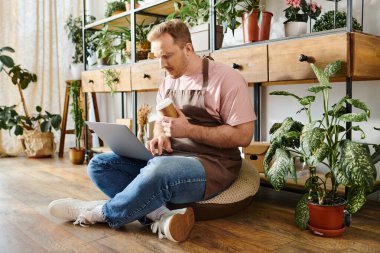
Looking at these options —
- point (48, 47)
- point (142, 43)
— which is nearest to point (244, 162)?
point (142, 43)

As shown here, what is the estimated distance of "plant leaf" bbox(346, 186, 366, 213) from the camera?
154 cm

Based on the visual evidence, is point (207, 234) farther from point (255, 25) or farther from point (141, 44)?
point (141, 44)

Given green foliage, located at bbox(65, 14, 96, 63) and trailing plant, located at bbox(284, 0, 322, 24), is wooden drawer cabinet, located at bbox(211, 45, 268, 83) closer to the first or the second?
trailing plant, located at bbox(284, 0, 322, 24)

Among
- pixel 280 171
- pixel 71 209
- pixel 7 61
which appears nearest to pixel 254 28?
pixel 280 171

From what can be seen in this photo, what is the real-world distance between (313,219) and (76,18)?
3223mm

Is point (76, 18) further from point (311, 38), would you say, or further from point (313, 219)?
point (313, 219)

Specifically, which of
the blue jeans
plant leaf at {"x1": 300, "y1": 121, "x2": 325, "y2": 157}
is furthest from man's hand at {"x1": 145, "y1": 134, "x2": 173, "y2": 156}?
plant leaf at {"x1": 300, "y1": 121, "x2": 325, "y2": 157}

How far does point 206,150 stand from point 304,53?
642mm

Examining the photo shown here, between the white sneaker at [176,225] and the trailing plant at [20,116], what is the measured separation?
258cm

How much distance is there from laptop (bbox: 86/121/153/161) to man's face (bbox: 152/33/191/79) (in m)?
0.32

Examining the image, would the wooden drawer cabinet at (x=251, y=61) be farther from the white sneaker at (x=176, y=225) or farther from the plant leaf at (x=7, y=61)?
the plant leaf at (x=7, y=61)

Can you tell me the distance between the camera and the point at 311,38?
1797 mm

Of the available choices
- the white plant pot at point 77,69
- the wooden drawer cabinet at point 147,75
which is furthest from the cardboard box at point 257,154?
the white plant pot at point 77,69

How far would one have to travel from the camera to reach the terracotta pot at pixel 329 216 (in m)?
1.50
